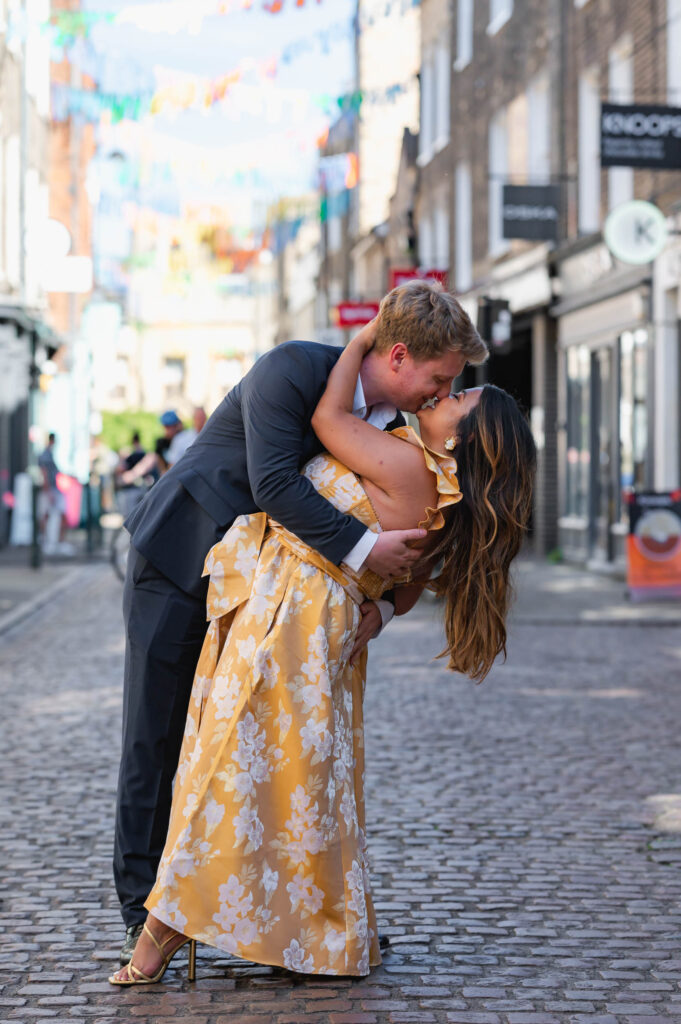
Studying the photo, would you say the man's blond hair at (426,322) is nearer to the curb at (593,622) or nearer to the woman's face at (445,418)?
the woman's face at (445,418)

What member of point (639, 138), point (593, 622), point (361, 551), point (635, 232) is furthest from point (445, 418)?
point (635, 232)

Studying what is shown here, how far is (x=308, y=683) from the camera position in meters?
3.90

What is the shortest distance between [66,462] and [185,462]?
3403cm

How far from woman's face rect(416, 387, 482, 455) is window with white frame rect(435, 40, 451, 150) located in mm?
26928

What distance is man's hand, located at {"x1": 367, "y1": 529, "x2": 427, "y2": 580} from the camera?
385 cm

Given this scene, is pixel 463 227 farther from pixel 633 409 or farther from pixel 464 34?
pixel 633 409

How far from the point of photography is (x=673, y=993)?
3900 mm

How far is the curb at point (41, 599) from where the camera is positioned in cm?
1329

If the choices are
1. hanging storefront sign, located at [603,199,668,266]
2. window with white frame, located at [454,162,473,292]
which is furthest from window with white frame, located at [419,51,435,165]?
hanging storefront sign, located at [603,199,668,266]

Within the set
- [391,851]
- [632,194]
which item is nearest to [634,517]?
[632,194]

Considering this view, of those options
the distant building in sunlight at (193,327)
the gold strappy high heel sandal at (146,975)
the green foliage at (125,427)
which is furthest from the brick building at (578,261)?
the distant building in sunlight at (193,327)

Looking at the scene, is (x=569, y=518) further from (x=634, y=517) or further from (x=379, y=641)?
(x=379, y=641)

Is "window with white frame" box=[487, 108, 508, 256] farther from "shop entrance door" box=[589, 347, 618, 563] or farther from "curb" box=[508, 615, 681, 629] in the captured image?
"curb" box=[508, 615, 681, 629]

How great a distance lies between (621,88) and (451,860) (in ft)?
53.6
